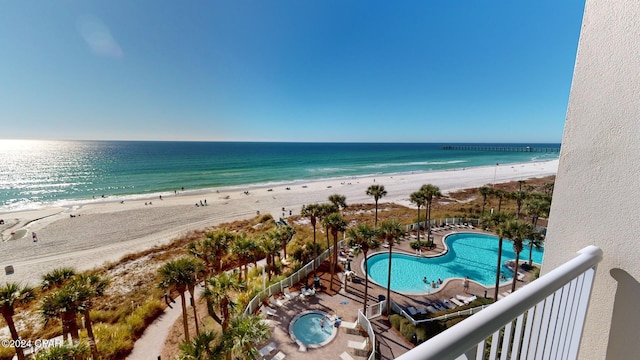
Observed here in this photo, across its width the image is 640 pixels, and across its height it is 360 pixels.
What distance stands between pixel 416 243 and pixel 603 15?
20.8 metres

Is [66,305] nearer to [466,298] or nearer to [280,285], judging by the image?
[280,285]

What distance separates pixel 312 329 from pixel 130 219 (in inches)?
1161

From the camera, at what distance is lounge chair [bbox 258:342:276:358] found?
10406 mm

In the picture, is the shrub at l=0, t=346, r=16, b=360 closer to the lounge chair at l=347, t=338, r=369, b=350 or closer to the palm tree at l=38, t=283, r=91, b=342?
the palm tree at l=38, t=283, r=91, b=342

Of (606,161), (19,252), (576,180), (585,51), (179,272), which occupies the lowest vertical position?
(19,252)

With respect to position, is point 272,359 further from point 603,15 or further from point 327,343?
point 603,15

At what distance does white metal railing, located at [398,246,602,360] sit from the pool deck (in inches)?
408

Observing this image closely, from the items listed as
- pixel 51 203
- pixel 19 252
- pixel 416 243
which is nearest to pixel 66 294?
pixel 416 243

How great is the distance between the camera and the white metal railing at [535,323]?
1.04 metres

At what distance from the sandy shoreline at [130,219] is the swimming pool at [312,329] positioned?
1809 cm

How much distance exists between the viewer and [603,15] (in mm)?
1911

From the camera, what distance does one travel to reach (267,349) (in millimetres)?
10586

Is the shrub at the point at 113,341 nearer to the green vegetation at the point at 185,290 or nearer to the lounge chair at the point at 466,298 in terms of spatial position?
the green vegetation at the point at 185,290

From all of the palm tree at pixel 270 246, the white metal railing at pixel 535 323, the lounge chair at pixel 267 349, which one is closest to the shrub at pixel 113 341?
the lounge chair at pixel 267 349
